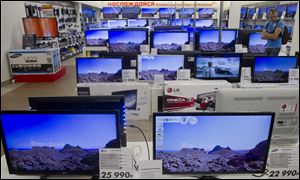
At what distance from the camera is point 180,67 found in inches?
127

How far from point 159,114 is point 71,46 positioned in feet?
34.1

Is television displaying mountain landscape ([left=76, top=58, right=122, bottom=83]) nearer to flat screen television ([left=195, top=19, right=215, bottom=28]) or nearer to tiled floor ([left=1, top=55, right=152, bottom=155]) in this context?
tiled floor ([left=1, top=55, right=152, bottom=155])

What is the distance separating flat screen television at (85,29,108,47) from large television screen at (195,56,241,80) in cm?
405

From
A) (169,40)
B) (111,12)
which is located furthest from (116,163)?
(111,12)

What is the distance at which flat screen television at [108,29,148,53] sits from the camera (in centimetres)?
535

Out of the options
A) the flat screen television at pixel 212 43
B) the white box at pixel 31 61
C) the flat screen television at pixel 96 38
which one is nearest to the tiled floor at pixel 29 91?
the white box at pixel 31 61

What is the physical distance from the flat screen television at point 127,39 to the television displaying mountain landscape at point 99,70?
2.24m

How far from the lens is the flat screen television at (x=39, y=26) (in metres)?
7.07

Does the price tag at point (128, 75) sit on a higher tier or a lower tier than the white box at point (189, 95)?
higher

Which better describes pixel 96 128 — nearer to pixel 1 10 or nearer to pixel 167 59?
pixel 167 59

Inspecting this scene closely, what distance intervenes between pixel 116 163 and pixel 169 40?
410 centimetres

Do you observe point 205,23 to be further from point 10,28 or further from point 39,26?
point 10,28

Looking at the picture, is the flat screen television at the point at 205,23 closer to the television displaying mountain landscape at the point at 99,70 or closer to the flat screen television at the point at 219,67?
→ the flat screen television at the point at 219,67

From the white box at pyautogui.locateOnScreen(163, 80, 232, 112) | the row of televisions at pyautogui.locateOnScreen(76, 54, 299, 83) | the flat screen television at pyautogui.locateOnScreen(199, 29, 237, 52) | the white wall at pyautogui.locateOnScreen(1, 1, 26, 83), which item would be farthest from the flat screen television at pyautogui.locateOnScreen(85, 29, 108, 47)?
the white box at pyautogui.locateOnScreen(163, 80, 232, 112)
